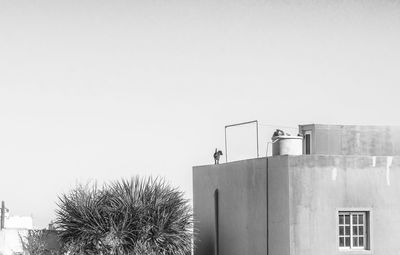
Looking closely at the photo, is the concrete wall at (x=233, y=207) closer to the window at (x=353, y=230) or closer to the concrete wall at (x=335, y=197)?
the concrete wall at (x=335, y=197)

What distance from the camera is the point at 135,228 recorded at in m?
25.1

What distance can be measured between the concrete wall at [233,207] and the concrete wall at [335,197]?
1.23 m

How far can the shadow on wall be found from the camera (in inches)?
1043

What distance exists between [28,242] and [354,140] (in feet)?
32.6

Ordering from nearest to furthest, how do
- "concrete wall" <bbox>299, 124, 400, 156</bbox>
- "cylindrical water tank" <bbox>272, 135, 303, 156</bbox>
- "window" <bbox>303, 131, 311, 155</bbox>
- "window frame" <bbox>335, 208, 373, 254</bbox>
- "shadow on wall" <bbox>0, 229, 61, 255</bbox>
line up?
"window frame" <bbox>335, 208, 373, 254</bbox> < "cylindrical water tank" <bbox>272, 135, 303, 156</bbox> < "concrete wall" <bbox>299, 124, 400, 156</bbox> < "window" <bbox>303, 131, 311, 155</bbox> < "shadow on wall" <bbox>0, 229, 61, 255</bbox>

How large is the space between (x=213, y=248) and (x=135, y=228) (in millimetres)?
2325

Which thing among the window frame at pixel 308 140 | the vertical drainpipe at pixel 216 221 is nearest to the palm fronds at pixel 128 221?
the vertical drainpipe at pixel 216 221

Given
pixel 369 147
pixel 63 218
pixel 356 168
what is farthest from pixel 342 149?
pixel 63 218

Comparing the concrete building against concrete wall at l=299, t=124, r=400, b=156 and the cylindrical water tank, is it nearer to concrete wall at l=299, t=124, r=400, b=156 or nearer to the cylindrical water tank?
the cylindrical water tank

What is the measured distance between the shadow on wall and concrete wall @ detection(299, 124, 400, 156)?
795cm

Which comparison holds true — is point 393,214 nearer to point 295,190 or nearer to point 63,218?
point 295,190

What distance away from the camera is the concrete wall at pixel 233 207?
75.6 feet

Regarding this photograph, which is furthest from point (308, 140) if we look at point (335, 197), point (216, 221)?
point (216, 221)

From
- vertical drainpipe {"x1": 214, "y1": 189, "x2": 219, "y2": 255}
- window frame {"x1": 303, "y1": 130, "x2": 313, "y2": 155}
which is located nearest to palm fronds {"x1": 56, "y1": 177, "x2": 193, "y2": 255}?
vertical drainpipe {"x1": 214, "y1": 189, "x2": 219, "y2": 255}
